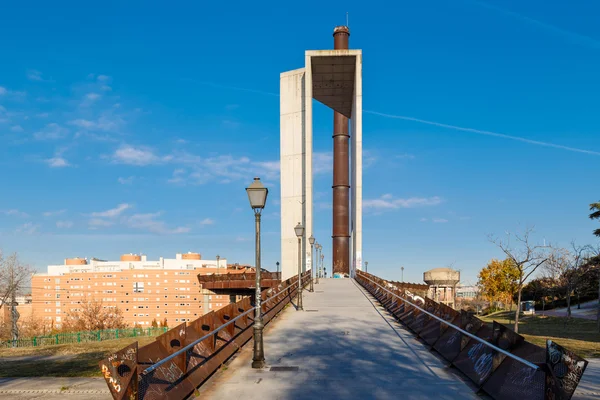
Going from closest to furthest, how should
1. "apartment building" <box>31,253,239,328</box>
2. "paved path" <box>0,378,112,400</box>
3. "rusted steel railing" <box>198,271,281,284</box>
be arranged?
"paved path" <box>0,378,112,400</box> < "rusted steel railing" <box>198,271,281,284</box> < "apartment building" <box>31,253,239,328</box>

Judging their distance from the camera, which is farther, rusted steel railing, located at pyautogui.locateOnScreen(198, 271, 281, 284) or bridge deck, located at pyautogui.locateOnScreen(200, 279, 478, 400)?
rusted steel railing, located at pyautogui.locateOnScreen(198, 271, 281, 284)

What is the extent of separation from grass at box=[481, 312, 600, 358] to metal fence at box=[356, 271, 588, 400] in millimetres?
12119

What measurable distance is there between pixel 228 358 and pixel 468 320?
18.1 ft

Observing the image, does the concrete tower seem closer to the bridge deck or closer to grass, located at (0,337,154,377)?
grass, located at (0,337,154,377)

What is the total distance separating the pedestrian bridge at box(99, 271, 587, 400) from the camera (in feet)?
20.8

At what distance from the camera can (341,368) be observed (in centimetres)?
1014

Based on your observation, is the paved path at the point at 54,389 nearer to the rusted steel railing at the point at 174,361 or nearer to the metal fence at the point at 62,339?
the rusted steel railing at the point at 174,361

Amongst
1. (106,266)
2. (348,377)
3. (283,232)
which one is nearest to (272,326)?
(348,377)

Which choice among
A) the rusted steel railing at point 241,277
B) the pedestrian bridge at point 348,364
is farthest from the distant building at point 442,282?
the pedestrian bridge at point 348,364

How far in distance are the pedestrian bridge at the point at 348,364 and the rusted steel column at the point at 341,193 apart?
135 feet

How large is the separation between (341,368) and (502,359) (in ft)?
11.1

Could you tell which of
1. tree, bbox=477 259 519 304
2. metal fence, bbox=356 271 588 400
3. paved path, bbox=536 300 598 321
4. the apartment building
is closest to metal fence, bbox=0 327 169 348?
metal fence, bbox=356 271 588 400

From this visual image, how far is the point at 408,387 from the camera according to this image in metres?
8.62

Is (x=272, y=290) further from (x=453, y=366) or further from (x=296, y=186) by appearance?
(x=296, y=186)
